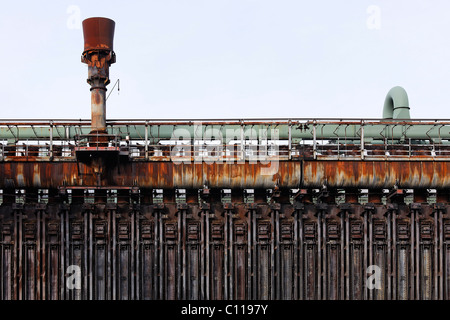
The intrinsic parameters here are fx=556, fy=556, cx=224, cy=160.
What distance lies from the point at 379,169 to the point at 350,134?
7706 mm

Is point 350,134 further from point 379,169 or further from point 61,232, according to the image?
point 61,232

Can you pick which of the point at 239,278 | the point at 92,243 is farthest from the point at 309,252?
the point at 92,243

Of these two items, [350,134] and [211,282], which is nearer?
[211,282]

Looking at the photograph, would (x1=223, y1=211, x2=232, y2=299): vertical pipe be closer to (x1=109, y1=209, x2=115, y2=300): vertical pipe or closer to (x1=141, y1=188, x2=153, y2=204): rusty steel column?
(x1=141, y1=188, x2=153, y2=204): rusty steel column

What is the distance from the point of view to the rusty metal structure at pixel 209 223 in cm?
2525

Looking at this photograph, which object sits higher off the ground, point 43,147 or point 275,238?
point 43,147

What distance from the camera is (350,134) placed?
33.6 m

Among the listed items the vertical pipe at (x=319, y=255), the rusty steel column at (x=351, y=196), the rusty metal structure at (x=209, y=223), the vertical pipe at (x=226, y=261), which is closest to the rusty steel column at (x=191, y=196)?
the rusty metal structure at (x=209, y=223)
